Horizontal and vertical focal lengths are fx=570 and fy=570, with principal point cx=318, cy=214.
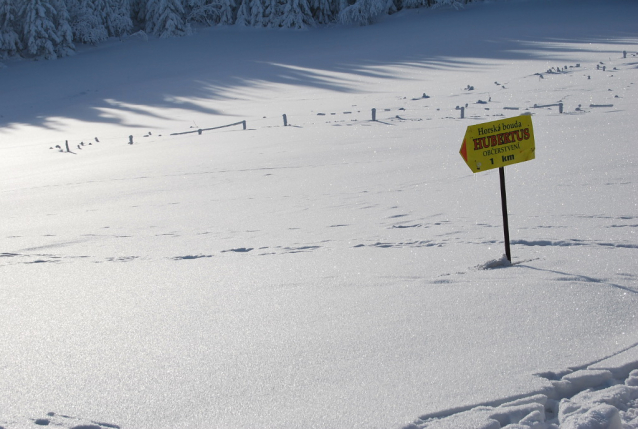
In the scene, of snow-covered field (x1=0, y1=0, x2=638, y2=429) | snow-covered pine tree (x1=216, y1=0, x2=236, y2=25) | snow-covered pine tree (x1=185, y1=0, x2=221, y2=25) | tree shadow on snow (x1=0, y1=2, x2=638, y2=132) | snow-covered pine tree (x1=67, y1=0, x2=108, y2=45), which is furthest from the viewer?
snow-covered pine tree (x1=185, y1=0, x2=221, y2=25)

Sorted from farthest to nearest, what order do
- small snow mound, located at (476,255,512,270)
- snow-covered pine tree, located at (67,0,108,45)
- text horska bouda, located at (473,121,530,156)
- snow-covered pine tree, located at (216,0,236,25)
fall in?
snow-covered pine tree, located at (216,0,236,25) < snow-covered pine tree, located at (67,0,108,45) < small snow mound, located at (476,255,512,270) < text horska bouda, located at (473,121,530,156)

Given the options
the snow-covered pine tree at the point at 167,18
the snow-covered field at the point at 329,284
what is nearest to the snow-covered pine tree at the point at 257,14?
the snow-covered pine tree at the point at 167,18

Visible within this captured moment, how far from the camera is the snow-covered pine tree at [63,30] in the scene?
44719mm

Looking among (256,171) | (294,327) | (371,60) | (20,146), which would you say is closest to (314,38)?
(371,60)

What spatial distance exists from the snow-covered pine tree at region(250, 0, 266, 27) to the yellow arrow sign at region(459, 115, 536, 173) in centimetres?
4626

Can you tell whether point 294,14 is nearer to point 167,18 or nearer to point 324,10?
point 324,10

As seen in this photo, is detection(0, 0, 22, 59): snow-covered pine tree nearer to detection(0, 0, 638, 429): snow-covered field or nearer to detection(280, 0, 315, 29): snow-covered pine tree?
detection(280, 0, 315, 29): snow-covered pine tree

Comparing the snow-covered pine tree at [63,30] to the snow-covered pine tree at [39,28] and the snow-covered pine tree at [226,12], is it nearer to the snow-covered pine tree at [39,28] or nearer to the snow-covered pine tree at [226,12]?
the snow-covered pine tree at [39,28]

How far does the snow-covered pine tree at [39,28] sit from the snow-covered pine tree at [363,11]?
74.3ft

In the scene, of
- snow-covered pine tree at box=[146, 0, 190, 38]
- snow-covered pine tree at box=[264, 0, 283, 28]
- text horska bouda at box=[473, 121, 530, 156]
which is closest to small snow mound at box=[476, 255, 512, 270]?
text horska bouda at box=[473, 121, 530, 156]

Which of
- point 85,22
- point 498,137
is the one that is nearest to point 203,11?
point 85,22

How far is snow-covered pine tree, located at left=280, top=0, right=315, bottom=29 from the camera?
4641 centimetres

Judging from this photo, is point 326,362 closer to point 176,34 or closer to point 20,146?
point 20,146

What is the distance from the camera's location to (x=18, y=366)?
10.6 ft
